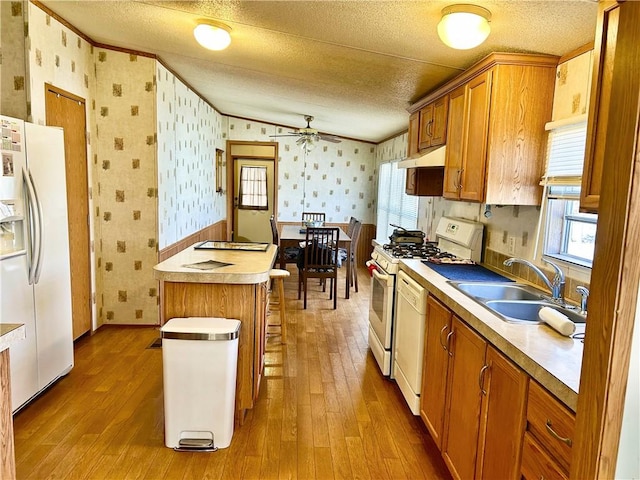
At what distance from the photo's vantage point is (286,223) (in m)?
7.60

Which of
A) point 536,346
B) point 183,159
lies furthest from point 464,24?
point 183,159

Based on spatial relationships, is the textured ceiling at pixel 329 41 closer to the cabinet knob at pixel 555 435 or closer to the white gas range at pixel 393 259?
the white gas range at pixel 393 259

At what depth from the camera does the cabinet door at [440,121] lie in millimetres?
3063

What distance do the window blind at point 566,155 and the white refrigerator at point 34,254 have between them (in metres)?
2.82

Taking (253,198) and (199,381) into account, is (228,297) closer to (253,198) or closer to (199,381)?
(199,381)

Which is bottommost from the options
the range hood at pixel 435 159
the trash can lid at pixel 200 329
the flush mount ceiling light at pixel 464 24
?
the trash can lid at pixel 200 329

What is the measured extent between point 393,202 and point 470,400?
4.67 meters

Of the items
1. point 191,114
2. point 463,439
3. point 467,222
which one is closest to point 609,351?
point 463,439

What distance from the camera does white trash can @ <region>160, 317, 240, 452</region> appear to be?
2.13 meters

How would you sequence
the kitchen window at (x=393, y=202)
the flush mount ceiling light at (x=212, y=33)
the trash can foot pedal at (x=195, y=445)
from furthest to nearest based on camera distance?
the kitchen window at (x=393, y=202)
the flush mount ceiling light at (x=212, y=33)
the trash can foot pedal at (x=195, y=445)

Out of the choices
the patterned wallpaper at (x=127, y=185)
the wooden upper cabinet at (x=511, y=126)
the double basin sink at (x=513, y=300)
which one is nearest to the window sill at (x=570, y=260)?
the double basin sink at (x=513, y=300)

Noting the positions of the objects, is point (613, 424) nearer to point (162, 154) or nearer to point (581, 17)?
point (581, 17)

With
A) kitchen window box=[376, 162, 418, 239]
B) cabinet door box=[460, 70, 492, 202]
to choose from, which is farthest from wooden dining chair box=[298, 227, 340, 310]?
cabinet door box=[460, 70, 492, 202]

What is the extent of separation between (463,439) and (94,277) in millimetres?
3338
